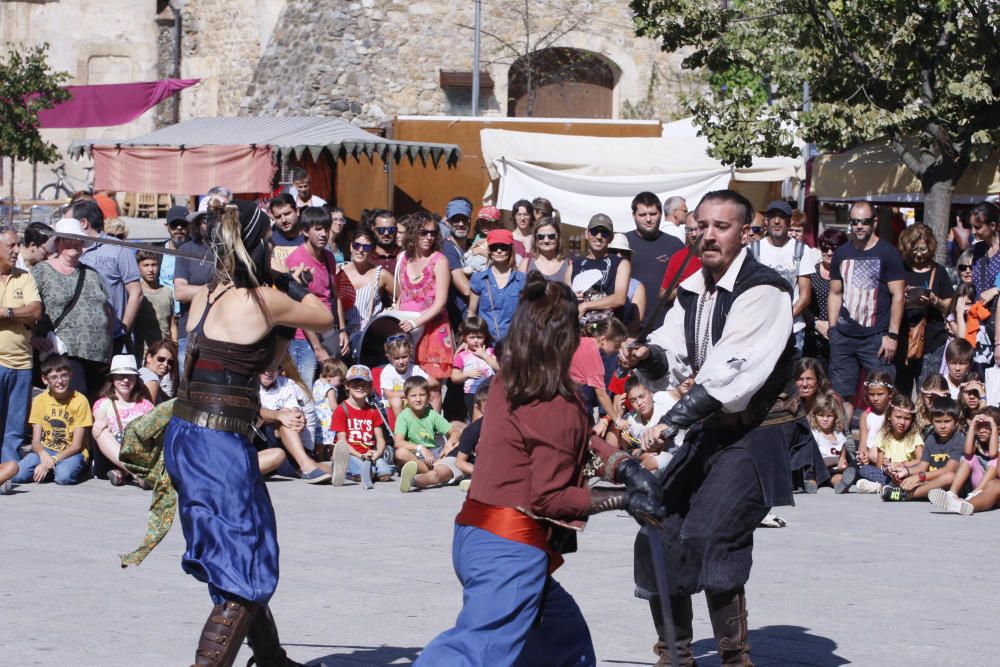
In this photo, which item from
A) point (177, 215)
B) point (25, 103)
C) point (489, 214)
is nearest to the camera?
point (177, 215)

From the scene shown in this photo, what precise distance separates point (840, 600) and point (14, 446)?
19.7 ft

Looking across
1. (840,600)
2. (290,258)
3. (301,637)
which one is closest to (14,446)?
(290,258)

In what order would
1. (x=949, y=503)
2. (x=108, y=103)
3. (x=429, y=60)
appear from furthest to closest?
(x=108, y=103)
(x=429, y=60)
(x=949, y=503)

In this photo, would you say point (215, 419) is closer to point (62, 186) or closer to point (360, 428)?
point (360, 428)

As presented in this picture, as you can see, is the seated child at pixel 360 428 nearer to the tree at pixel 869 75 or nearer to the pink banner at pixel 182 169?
the tree at pixel 869 75

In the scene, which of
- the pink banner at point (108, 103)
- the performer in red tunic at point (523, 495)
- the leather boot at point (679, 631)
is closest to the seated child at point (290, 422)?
the leather boot at point (679, 631)

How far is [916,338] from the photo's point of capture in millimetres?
11633

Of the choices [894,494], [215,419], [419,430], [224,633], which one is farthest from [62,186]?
[224,633]

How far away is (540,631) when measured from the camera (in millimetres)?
4832

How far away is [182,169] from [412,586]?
13.2 meters

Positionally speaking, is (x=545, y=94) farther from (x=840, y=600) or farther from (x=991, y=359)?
(x=840, y=600)

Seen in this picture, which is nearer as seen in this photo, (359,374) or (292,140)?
(359,374)

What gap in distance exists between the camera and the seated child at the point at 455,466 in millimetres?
10344

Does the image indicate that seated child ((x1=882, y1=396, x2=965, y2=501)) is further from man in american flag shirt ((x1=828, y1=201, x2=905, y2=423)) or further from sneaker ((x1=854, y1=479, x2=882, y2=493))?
man in american flag shirt ((x1=828, y1=201, x2=905, y2=423))
